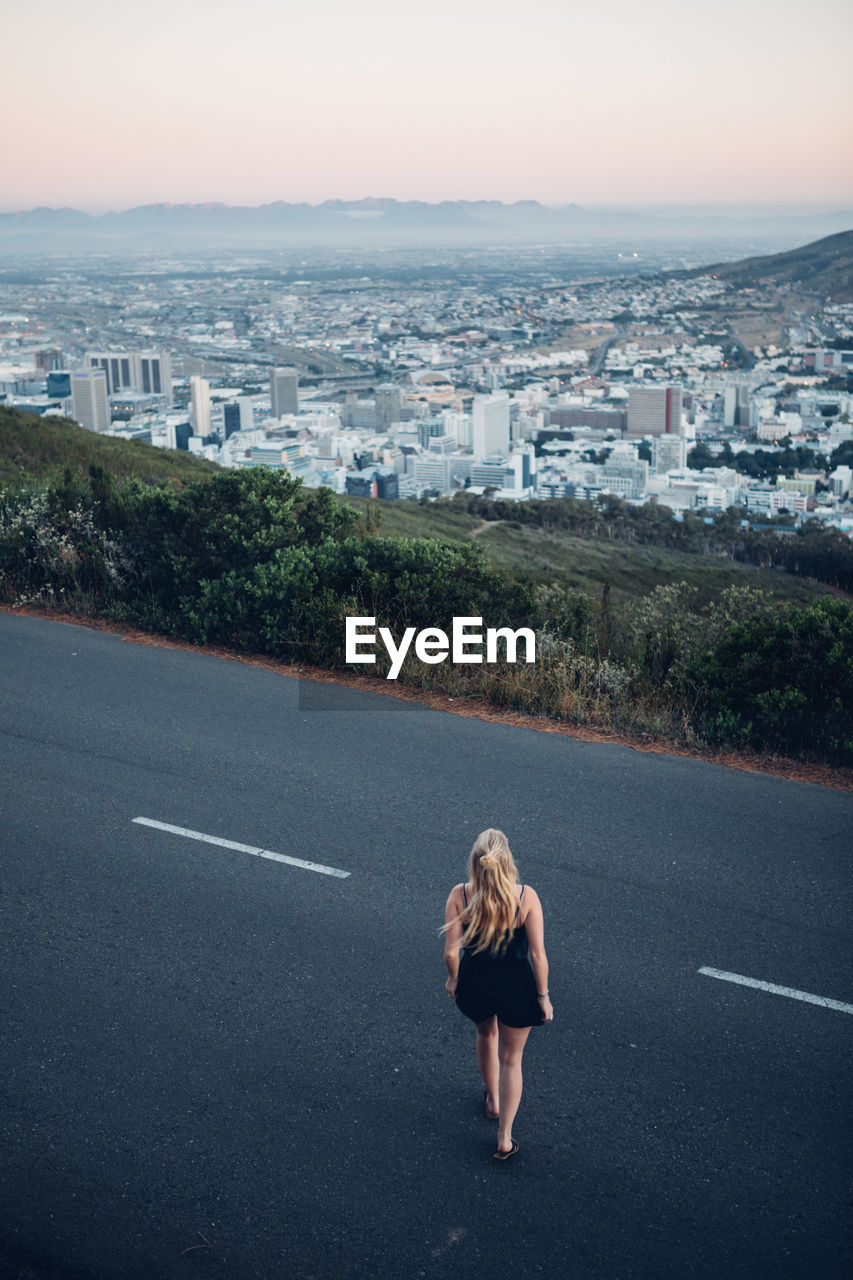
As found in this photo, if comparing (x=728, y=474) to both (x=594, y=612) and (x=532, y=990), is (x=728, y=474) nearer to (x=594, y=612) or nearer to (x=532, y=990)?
(x=594, y=612)

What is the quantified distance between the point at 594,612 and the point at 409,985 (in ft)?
20.0

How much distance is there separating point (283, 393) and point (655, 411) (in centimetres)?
3275

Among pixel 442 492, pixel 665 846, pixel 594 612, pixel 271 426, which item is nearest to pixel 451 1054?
pixel 665 846

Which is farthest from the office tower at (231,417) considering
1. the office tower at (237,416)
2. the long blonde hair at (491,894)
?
the long blonde hair at (491,894)

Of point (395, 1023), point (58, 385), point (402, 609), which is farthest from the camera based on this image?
point (58, 385)

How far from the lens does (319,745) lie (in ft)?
24.1

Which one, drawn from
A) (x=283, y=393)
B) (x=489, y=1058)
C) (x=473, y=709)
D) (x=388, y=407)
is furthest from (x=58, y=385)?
(x=489, y=1058)

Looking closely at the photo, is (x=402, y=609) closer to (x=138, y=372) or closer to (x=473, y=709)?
(x=473, y=709)

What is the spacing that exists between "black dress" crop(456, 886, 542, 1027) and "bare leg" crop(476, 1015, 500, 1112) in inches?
4.6

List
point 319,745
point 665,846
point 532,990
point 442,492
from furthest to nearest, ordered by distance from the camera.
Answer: point 442,492
point 319,745
point 665,846
point 532,990

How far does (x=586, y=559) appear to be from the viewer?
3528 centimetres

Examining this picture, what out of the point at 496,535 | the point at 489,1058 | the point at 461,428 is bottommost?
the point at 496,535

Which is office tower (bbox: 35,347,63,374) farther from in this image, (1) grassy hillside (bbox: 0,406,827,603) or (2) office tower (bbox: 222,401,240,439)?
(1) grassy hillside (bbox: 0,406,827,603)

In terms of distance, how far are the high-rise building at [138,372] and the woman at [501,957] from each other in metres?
94.4
